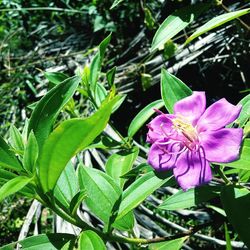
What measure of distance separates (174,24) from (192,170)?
0.37m

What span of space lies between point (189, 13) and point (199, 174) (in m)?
0.42

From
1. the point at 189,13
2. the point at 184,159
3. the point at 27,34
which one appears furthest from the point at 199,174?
the point at 27,34

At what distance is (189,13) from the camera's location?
3.26ft

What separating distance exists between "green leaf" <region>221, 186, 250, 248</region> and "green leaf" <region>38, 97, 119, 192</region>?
30 cm

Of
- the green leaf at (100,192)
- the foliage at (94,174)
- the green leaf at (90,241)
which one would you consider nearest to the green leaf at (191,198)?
the foliage at (94,174)

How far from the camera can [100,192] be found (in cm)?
82

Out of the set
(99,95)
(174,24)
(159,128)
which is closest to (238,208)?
(159,128)

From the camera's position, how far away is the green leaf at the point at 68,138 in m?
0.49

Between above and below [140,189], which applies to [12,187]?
above

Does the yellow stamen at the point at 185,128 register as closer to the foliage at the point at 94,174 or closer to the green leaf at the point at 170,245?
the foliage at the point at 94,174

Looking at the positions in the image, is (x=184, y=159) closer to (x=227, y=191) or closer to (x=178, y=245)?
(x=227, y=191)

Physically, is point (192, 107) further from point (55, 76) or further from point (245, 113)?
point (55, 76)

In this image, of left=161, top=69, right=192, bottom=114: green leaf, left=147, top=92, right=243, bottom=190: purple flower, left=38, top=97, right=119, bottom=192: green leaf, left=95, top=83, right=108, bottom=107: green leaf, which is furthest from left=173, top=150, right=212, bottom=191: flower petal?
left=95, top=83, right=108, bottom=107: green leaf

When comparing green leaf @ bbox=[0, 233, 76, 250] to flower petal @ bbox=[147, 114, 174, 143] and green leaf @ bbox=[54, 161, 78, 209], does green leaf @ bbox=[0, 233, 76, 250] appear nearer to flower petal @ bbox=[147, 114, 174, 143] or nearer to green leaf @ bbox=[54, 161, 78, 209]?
green leaf @ bbox=[54, 161, 78, 209]
